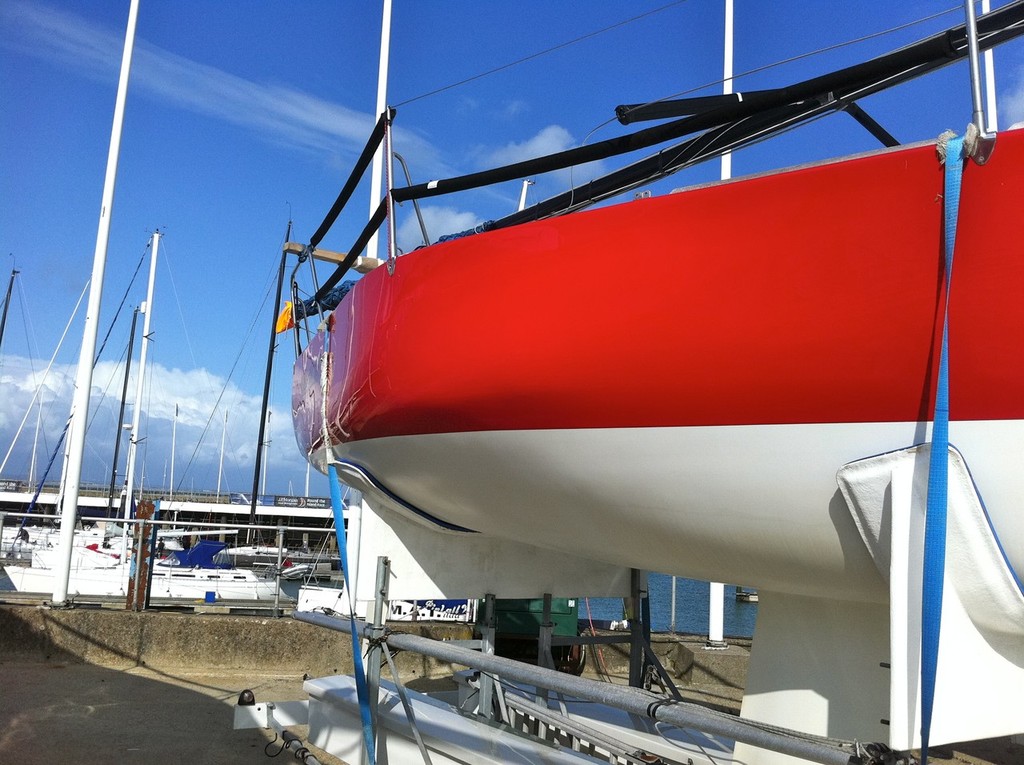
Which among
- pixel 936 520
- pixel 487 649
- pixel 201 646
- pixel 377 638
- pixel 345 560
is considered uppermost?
pixel 936 520

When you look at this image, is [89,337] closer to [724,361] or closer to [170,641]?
[170,641]

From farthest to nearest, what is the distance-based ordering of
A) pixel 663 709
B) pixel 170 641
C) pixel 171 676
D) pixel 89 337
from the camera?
pixel 89 337 → pixel 170 641 → pixel 171 676 → pixel 663 709

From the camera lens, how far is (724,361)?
76.4 inches

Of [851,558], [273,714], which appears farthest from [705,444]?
[273,714]

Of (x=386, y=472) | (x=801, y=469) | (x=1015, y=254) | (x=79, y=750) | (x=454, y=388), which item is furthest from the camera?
(x=79, y=750)

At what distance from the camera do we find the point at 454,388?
8.16 ft

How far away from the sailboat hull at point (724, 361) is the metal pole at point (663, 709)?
0.44m

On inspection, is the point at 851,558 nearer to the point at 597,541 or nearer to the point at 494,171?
the point at 597,541

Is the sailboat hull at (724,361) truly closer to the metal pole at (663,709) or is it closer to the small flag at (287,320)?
the metal pole at (663,709)

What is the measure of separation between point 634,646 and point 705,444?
2.39m

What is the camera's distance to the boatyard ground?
4.18m

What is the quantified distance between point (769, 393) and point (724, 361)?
131mm

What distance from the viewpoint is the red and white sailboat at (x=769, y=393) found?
169 cm

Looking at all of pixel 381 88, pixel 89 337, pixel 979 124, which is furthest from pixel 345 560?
pixel 381 88
